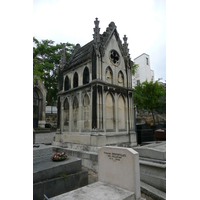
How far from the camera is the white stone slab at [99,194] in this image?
3082 millimetres

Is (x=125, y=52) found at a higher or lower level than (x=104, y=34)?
lower

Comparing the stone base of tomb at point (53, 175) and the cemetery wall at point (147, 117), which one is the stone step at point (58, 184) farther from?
the cemetery wall at point (147, 117)

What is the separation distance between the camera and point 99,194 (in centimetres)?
323

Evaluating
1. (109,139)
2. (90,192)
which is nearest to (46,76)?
(109,139)

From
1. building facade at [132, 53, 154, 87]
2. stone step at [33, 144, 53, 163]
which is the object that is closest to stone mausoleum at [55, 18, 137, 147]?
stone step at [33, 144, 53, 163]

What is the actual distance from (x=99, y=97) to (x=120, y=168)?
4.03m

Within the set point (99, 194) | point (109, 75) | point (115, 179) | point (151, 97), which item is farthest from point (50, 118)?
point (99, 194)

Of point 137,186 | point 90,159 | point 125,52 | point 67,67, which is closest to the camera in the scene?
point 137,186

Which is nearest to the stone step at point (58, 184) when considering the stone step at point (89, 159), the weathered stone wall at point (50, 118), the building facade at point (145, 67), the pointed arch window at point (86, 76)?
the stone step at point (89, 159)

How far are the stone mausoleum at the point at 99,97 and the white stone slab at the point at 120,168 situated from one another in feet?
9.09

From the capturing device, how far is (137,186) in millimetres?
3436

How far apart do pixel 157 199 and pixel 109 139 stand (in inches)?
138

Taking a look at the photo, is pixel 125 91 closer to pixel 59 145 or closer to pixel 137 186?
pixel 59 145

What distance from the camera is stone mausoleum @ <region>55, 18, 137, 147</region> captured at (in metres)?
7.35
